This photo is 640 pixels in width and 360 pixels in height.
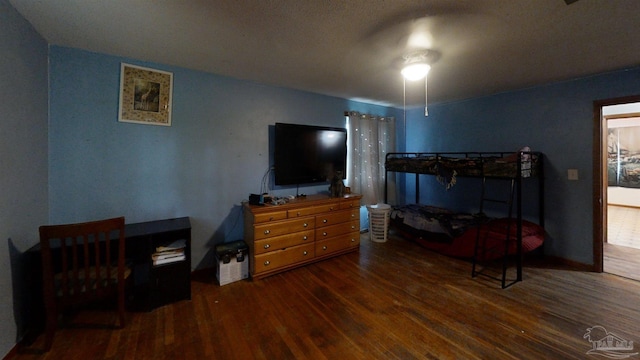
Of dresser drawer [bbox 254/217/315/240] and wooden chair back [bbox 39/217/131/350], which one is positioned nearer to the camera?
wooden chair back [bbox 39/217/131/350]

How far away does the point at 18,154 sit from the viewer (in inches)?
65.6

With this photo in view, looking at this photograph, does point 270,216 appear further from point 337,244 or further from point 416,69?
point 416,69

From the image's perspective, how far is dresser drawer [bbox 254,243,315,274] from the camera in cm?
262

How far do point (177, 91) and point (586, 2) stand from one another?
3.29m

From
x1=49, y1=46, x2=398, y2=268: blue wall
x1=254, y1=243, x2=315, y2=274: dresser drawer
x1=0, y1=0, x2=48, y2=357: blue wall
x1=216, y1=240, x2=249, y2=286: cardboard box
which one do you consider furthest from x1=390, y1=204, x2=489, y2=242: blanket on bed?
x1=0, y1=0, x2=48, y2=357: blue wall

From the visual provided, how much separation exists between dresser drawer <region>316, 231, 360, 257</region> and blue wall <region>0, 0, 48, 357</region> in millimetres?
2467

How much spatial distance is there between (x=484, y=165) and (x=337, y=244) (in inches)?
79.7

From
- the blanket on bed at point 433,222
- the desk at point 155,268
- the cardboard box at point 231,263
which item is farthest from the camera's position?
the blanket on bed at point 433,222

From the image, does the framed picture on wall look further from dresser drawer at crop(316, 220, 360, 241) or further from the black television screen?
dresser drawer at crop(316, 220, 360, 241)

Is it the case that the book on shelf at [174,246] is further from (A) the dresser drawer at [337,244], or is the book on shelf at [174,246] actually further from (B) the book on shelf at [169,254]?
(A) the dresser drawer at [337,244]

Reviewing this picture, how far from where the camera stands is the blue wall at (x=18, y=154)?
59.9 inches

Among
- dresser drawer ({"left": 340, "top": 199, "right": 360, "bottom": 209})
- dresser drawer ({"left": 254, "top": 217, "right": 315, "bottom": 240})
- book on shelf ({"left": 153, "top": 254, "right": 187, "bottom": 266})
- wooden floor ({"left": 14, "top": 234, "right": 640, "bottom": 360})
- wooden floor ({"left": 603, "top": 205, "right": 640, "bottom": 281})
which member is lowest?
wooden floor ({"left": 14, "top": 234, "right": 640, "bottom": 360})

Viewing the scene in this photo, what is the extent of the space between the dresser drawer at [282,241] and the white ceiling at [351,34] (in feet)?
6.03

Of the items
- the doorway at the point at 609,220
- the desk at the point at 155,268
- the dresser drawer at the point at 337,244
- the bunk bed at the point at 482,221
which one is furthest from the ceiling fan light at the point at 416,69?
the desk at the point at 155,268
